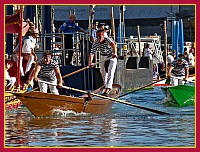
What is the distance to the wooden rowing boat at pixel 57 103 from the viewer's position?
17669mm

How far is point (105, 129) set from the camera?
15.7 meters

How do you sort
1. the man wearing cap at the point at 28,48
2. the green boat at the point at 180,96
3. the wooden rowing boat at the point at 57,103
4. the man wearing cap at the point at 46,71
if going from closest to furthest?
the wooden rowing boat at the point at 57,103, the man wearing cap at the point at 46,71, the green boat at the point at 180,96, the man wearing cap at the point at 28,48

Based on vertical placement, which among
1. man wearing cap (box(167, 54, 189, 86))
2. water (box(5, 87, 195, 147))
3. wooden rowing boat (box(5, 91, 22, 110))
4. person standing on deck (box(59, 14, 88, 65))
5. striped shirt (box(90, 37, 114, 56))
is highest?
person standing on deck (box(59, 14, 88, 65))

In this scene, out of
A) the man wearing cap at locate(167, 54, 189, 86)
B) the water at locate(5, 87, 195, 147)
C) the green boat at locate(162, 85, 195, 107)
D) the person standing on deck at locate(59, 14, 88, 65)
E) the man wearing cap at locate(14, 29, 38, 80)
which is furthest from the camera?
the person standing on deck at locate(59, 14, 88, 65)

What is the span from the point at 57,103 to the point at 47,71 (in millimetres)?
1021

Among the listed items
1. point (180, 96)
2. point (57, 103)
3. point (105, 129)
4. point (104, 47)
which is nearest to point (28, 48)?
point (104, 47)

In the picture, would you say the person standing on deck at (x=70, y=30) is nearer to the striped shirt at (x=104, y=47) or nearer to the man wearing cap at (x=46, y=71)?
the striped shirt at (x=104, y=47)

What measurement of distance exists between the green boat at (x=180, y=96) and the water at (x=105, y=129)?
4.15 ft

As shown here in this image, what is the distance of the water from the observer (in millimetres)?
13570

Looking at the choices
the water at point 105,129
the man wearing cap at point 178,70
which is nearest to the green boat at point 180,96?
the water at point 105,129

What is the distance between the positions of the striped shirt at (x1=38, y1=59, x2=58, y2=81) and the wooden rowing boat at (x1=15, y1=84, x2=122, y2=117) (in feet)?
2.83

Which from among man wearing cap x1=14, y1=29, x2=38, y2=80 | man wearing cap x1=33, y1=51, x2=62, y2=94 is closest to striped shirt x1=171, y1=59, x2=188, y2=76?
man wearing cap x1=14, y1=29, x2=38, y2=80

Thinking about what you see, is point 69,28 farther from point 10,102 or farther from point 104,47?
point 104,47

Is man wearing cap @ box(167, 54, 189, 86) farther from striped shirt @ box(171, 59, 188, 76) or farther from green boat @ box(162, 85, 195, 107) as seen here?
green boat @ box(162, 85, 195, 107)
